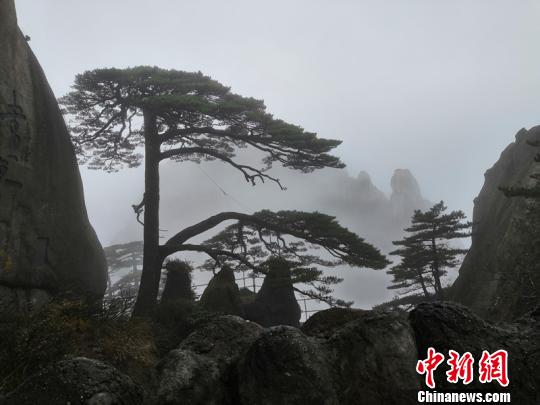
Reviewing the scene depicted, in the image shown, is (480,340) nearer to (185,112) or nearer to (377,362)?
(377,362)

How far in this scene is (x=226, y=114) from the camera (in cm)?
1369

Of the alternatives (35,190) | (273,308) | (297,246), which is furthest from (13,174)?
(273,308)

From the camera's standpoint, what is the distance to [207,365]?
3676mm

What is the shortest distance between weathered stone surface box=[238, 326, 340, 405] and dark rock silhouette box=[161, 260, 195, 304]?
13.8 m

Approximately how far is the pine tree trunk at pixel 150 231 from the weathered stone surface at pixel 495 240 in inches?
435

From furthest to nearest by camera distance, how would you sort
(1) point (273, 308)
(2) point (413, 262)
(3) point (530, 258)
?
(2) point (413, 262) < (1) point (273, 308) < (3) point (530, 258)

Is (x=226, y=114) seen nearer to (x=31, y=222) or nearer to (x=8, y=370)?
(x=31, y=222)

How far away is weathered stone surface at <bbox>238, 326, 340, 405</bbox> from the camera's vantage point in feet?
10.3

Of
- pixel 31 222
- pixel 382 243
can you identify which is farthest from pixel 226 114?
pixel 382 243

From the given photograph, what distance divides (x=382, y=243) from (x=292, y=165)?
4458 inches

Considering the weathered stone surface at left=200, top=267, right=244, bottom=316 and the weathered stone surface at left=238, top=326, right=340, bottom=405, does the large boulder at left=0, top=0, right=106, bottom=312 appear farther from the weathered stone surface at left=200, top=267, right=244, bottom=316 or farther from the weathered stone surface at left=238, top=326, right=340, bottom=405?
the weathered stone surface at left=238, top=326, right=340, bottom=405

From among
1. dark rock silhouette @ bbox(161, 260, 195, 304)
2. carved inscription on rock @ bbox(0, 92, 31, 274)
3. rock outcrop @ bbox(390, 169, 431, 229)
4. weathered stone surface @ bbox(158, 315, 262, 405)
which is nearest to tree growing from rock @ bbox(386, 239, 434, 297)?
dark rock silhouette @ bbox(161, 260, 195, 304)

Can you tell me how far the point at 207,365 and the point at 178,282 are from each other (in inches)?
548

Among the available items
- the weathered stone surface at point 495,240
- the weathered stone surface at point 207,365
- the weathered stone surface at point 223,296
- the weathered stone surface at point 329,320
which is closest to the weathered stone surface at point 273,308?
the weathered stone surface at point 223,296
